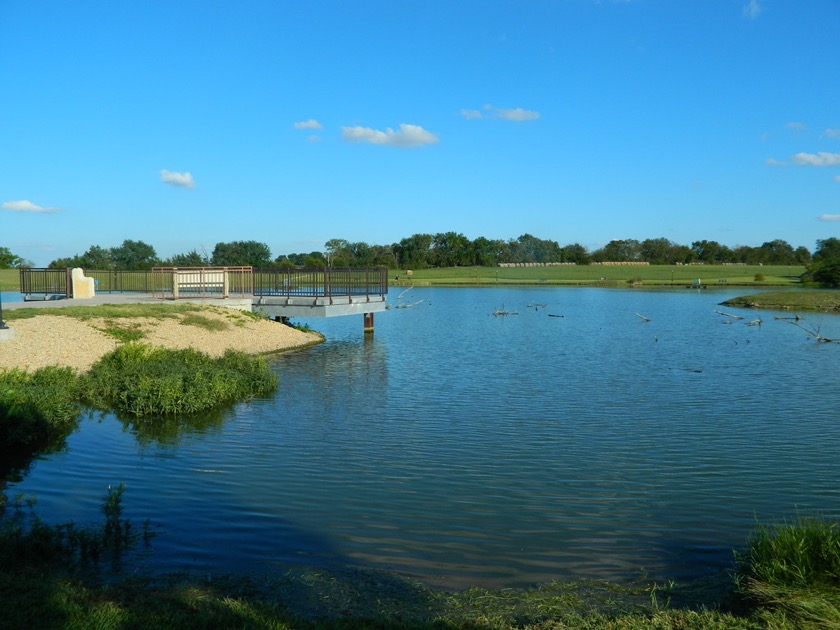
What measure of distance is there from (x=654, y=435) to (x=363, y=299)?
798 inches

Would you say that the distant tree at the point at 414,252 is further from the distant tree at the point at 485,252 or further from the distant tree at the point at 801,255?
the distant tree at the point at 801,255

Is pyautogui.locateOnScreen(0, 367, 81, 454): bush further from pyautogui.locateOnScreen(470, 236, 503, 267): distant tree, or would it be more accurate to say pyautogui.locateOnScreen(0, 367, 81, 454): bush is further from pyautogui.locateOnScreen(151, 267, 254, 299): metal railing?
pyautogui.locateOnScreen(470, 236, 503, 267): distant tree

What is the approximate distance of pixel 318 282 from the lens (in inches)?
1377

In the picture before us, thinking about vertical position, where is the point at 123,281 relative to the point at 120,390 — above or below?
above

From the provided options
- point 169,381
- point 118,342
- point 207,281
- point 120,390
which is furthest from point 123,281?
point 169,381

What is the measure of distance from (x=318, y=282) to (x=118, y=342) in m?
14.0

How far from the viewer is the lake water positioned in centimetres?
832

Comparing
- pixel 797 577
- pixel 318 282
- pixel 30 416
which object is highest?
pixel 318 282

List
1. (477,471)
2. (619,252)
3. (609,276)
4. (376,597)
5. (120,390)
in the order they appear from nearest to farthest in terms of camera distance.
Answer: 1. (376,597)
2. (477,471)
3. (120,390)
4. (609,276)
5. (619,252)

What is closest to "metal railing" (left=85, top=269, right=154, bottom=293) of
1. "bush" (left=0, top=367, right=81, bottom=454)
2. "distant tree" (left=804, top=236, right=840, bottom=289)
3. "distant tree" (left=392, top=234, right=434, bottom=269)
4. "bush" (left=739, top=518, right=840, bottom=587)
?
"bush" (left=0, top=367, right=81, bottom=454)

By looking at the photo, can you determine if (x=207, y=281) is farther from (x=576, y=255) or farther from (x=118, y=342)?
(x=576, y=255)

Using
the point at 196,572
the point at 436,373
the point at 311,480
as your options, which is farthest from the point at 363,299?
the point at 196,572

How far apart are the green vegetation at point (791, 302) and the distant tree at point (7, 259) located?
8409 cm

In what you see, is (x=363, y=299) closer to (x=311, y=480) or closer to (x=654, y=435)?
(x=654, y=435)
